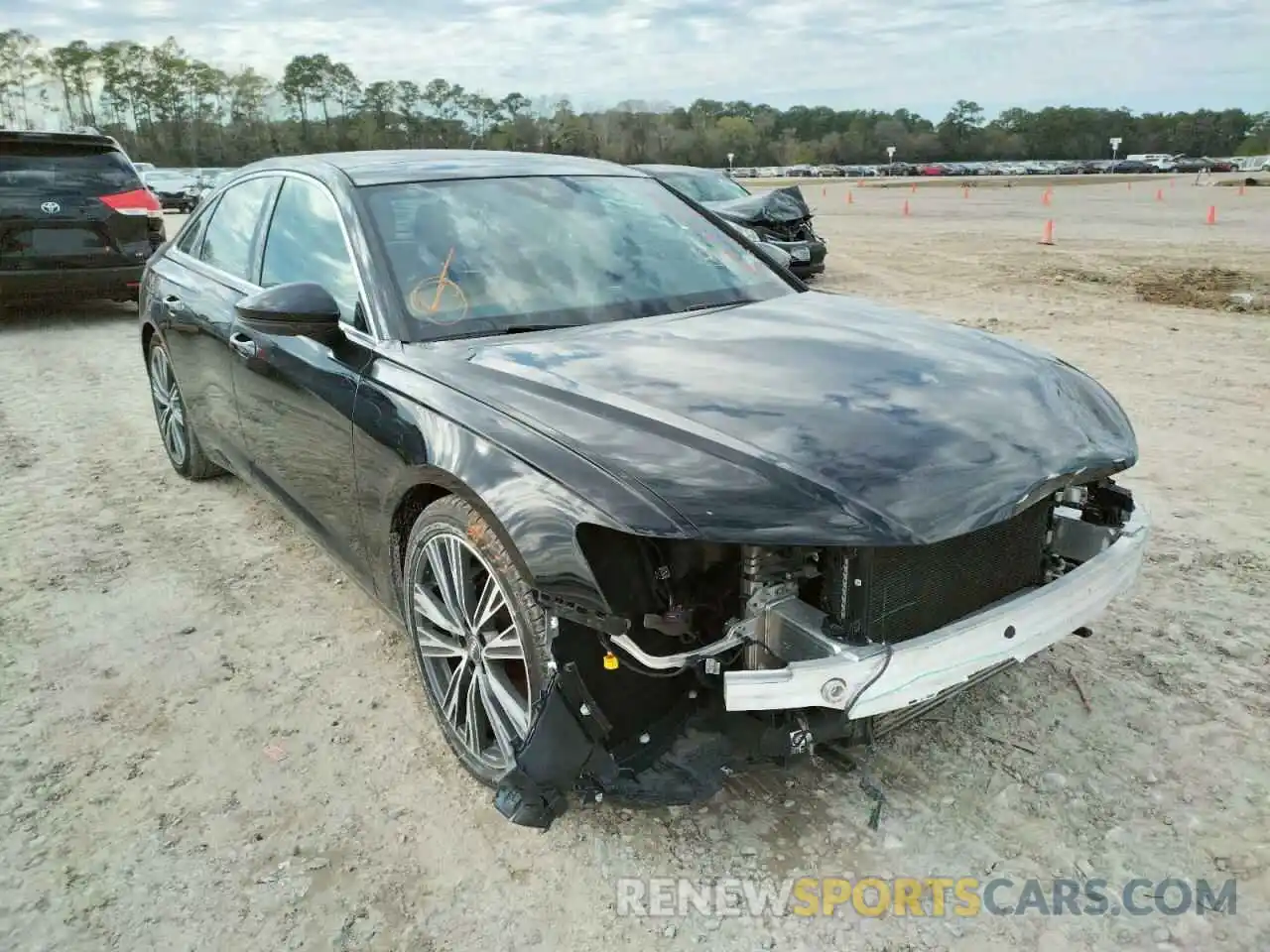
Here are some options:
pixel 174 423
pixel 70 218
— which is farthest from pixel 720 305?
pixel 70 218

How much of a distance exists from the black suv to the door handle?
6.89 meters

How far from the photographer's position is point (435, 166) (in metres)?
3.54

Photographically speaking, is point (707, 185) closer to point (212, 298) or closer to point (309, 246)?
point (212, 298)

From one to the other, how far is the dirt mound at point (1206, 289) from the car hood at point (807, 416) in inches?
355

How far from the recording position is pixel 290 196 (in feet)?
12.0

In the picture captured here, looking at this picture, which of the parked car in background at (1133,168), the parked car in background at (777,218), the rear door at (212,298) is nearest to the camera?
the rear door at (212,298)

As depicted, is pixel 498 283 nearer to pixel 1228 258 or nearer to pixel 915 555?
pixel 915 555

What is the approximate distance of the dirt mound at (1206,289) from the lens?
10.4 metres

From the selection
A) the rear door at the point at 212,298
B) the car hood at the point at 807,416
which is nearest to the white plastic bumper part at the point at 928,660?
the car hood at the point at 807,416

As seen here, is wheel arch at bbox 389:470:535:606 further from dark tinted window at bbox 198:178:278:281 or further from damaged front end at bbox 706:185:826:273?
damaged front end at bbox 706:185:826:273

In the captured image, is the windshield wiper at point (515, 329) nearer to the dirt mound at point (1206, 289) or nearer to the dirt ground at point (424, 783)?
the dirt ground at point (424, 783)

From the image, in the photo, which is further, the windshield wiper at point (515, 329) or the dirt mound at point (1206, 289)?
the dirt mound at point (1206, 289)

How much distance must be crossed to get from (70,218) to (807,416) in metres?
9.37

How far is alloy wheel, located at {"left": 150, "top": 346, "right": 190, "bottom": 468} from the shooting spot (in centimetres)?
500
